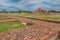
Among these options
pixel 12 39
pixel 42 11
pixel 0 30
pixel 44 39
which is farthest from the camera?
pixel 42 11

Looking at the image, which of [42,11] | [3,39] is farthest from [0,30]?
[42,11]

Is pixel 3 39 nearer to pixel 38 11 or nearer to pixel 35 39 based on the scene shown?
pixel 35 39

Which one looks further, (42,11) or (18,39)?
(42,11)

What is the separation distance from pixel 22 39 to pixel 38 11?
372 feet

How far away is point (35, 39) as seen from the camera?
70.1ft

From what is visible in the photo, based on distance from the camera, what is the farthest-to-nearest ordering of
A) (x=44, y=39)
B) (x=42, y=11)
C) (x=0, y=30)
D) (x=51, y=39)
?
1. (x=42, y=11)
2. (x=0, y=30)
3. (x=51, y=39)
4. (x=44, y=39)

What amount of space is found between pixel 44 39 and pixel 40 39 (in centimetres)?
51

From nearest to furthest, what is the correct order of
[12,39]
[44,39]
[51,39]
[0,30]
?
[12,39] < [44,39] < [51,39] < [0,30]

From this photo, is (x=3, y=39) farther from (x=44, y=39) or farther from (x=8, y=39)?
(x=44, y=39)

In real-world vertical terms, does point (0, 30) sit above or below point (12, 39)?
below

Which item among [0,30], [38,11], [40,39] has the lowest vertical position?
[38,11]

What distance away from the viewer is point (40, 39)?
2162cm

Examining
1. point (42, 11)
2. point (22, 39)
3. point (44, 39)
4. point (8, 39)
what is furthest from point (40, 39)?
point (42, 11)

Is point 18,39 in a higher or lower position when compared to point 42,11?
higher
